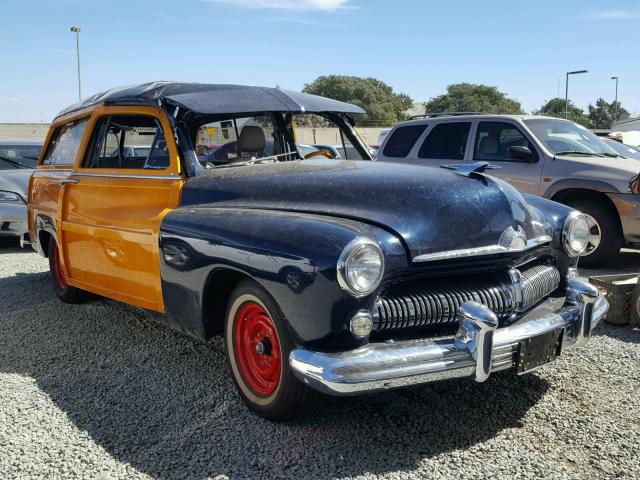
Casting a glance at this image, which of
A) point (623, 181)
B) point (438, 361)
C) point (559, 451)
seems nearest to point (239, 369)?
point (438, 361)

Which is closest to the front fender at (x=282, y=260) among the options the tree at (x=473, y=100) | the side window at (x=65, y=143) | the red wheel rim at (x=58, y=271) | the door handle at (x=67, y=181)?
the door handle at (x=67, y=181)

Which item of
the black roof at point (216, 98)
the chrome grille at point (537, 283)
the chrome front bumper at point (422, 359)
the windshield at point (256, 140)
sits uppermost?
the black roof at point (216, 98)

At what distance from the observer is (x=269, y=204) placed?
3527 mm

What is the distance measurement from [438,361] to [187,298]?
152cm

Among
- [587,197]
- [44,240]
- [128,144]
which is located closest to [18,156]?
[44,240]

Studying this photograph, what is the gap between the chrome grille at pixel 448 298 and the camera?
115 inches

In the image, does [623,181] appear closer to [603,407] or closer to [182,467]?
[603,407]

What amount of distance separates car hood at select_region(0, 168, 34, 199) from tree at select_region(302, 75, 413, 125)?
176 ft

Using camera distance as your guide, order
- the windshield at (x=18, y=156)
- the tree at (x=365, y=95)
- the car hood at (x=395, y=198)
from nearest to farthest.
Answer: the car hood at (x=395, y=198)
the windshield at (x=18, y=156)
the tree at (x=365, y=95)

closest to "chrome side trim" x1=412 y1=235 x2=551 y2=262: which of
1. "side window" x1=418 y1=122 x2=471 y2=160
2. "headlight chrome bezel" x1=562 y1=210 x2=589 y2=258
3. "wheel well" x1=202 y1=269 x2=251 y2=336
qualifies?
"headlight chrome bezel" x1=562 y1=210 x2=589 y2=258

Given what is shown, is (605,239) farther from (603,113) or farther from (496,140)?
(603,113)

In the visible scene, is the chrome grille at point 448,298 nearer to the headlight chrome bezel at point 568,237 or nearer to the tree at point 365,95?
the headlight chrome bezel at point 568,237

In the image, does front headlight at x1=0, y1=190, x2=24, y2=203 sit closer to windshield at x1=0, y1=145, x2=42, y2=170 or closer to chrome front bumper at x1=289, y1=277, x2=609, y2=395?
windshield at x1=0, y1=145, x2=42, y2=170

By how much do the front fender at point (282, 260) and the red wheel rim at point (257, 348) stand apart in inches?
9.5
